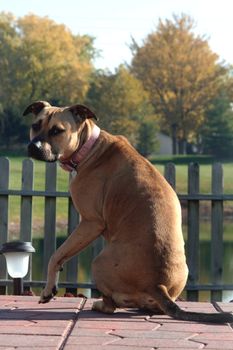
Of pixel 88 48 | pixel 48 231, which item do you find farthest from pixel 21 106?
pixel 48 231

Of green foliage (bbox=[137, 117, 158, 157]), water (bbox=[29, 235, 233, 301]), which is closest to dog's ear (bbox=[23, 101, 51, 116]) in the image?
water (bbox=[29, 235, 233, 301])

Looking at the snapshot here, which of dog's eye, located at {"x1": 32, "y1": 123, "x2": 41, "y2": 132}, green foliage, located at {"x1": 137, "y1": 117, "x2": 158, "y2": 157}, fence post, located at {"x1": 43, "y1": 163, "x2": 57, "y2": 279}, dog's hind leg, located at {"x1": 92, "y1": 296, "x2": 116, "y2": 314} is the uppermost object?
green foliage, located at {"x1": 137, "y1": 117, "x2": 158, "y2": 157}

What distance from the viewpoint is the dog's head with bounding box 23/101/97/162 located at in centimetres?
547

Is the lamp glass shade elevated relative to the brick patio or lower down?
elevated

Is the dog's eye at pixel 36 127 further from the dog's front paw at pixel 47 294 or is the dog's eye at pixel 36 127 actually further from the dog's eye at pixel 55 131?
the dog's front paw at pixel 47 294

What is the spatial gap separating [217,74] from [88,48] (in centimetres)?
1802

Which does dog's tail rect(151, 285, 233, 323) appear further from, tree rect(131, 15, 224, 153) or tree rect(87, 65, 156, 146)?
tree rect(131, 15, 224, 153)

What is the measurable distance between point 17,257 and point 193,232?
2.12 meters

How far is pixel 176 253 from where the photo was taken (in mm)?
5414

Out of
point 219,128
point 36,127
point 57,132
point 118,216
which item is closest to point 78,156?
point 57,132

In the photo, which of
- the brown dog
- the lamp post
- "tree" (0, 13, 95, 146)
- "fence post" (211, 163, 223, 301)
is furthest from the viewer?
"tree" (0, 13, 95, 146)

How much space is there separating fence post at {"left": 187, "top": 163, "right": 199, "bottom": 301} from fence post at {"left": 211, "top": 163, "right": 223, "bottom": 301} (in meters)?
0.19

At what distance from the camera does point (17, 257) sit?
23.0ft

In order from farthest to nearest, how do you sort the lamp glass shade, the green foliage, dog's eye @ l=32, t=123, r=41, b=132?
the green foliage < the lamp glass shade < dog's eye @ l=32, t=123, r=41, b=132
